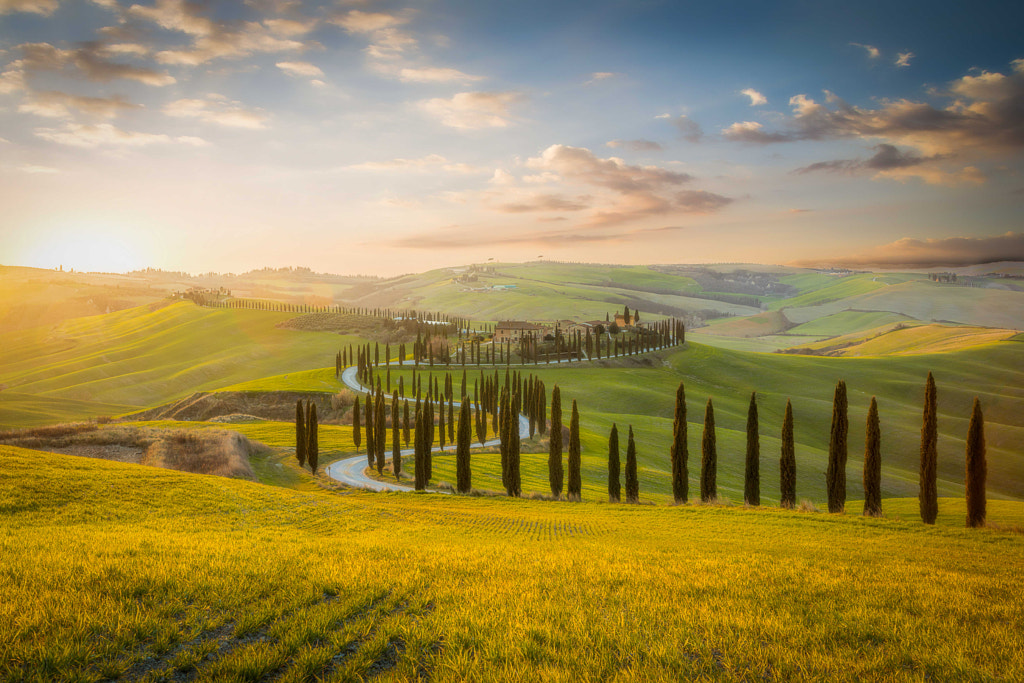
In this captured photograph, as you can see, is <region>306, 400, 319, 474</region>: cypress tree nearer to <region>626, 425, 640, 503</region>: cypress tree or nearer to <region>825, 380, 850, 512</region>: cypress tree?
<region>626, 425, 640, 503</region>: cypress tree

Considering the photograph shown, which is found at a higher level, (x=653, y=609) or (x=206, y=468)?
(x=653, y=609)

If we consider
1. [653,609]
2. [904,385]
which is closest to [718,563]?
[653,609]

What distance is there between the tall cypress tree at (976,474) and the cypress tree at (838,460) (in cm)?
793

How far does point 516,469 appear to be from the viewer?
166ft

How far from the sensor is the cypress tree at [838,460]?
141 ft

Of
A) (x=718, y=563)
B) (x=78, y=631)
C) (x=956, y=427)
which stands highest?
(x=78, y=631)

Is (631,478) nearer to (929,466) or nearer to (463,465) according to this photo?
(463,465)

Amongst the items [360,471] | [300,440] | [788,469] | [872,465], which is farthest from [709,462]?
[300,440]

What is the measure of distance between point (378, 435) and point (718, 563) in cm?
5213

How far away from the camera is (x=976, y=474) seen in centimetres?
3562

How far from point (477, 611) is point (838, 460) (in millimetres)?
45863

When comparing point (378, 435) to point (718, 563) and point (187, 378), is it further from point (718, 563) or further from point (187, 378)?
point (187, 378)

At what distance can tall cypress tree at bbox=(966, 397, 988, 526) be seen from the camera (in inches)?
1379

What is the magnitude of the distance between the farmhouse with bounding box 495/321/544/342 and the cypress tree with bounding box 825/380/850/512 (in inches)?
5271
